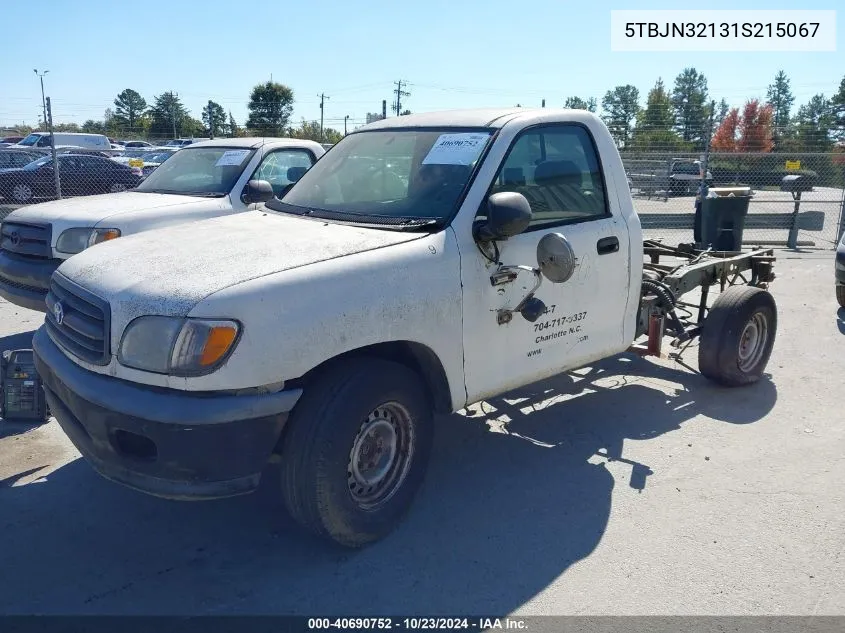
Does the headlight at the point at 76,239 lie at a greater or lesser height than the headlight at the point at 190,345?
greater

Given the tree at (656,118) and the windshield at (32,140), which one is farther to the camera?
the windshield at (32,140)

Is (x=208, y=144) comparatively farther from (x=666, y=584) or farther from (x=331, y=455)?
(x=666, y=584)

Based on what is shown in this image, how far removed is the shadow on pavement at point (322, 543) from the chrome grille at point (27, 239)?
2.88 m

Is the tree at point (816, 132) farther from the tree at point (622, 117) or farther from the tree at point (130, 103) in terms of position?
the tree at point (130, 103)

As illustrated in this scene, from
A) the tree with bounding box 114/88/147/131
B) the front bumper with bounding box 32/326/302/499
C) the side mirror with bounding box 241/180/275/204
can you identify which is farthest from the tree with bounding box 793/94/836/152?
the tree with bounding box 114/88/147/131

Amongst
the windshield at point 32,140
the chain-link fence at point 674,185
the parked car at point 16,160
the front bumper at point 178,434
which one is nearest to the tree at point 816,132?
the chain-link fence at point 674,185

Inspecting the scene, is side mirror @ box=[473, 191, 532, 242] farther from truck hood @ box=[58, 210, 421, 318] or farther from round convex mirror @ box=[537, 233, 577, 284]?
truck hood @ box=[58, 210, 421, 318]

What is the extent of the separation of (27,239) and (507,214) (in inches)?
201

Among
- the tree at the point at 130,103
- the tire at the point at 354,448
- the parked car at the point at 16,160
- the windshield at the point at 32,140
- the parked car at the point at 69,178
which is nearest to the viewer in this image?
the tire at the point at 354,448

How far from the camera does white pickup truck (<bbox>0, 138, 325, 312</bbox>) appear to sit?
21.8 ft

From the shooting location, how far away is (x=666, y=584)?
11.2 feet

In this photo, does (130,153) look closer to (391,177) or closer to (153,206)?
(153,206)

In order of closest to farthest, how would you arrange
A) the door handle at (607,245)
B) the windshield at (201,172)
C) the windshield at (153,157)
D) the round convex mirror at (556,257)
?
the round convex mirror at (556,257) → the door handle at (607,245) → the windshield at (201,172) → the windshield at (153,157)

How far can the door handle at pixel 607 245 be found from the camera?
4.60m
